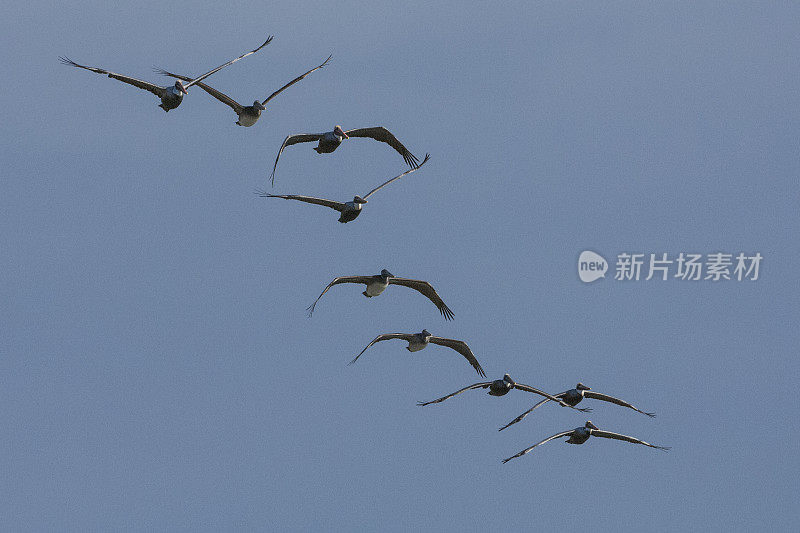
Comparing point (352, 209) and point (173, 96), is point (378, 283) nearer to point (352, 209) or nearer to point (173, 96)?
point (352, 209)

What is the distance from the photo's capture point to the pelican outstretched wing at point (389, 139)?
2381 inches

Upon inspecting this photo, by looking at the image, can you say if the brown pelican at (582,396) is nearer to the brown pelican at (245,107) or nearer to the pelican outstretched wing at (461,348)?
the pelican outstretched wing at (461,348)

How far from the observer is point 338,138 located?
58281mm

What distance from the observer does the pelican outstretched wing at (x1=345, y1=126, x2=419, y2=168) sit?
2381 inches

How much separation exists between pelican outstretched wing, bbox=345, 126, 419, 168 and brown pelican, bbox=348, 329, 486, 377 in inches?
271

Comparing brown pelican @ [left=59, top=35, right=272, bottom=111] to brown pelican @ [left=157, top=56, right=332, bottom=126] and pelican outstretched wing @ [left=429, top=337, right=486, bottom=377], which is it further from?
pelican outstretched wing @ [left=429, top=337, right=486, bottom=377]

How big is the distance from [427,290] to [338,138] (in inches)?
290

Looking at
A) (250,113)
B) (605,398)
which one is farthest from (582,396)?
(250,113)

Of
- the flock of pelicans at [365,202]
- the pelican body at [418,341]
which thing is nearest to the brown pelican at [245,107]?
the flock of pelicans at [365,202]

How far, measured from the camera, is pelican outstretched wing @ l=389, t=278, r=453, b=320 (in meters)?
59.8

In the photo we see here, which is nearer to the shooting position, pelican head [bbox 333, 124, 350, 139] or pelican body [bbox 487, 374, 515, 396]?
pelican head [bbox 333, 124, 350, 139]

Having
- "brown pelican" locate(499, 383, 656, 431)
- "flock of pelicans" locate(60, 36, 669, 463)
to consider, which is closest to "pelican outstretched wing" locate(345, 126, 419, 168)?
"flock of pelicans" locate(60, 36, 669, 463)

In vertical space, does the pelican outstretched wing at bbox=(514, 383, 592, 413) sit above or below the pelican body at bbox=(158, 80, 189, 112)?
below

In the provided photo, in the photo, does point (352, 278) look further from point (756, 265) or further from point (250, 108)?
point (756, 265)
